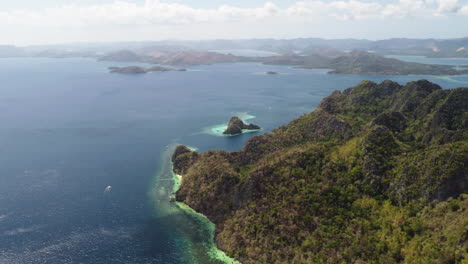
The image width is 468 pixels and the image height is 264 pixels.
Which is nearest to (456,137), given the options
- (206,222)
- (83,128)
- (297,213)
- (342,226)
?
(342,226)

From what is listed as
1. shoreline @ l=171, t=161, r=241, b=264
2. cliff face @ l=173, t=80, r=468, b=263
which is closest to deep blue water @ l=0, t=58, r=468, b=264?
shoreline @ l=171, t=161, r=241, b=264

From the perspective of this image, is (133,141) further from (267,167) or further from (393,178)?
(393,178)

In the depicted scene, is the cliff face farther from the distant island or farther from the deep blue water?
the distant island

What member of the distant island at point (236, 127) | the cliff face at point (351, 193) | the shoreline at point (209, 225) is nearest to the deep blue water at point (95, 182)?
the shoreline at point (209, 225)

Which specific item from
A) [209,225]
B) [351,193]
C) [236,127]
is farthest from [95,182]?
[351,193]

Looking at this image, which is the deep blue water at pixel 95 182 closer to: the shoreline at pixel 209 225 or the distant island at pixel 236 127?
the shoreline at pixel 209 225

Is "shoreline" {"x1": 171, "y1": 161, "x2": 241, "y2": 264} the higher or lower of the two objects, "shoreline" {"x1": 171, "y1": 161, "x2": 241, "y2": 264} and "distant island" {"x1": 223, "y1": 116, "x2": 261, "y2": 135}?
the lower

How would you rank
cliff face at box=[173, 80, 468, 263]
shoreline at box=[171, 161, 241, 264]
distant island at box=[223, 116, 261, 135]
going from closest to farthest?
cliff face at box=[173, 80, 468, 263]
shoreline at box=[171, 161, 241, 264]
distant island at box=[223, 116, 261, 135]

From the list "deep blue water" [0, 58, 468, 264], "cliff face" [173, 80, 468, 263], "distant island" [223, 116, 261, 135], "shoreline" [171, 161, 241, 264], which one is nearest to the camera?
"cliff face" [173, 80, 468, 263]
